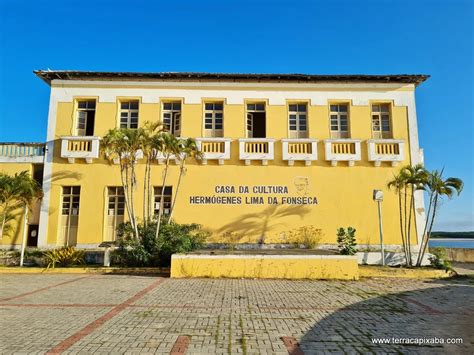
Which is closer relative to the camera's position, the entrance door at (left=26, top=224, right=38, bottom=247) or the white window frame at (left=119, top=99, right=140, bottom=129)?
the entrance door at (left=26, top=224, right=38, bottom=247)

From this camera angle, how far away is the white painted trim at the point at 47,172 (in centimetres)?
1471

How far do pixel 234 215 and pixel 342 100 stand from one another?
24.3 feet

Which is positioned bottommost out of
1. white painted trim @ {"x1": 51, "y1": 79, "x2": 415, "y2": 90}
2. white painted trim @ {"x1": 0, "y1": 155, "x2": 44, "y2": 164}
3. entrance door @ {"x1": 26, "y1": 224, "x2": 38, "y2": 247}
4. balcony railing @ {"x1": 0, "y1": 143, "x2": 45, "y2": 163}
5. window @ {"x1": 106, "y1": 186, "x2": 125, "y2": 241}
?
entrance door @ {"x1": 26, "y1": 224, "x2": 38, "y2": 247}

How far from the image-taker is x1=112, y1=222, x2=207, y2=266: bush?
39.2 ft

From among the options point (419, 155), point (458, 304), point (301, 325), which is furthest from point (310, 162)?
point (301, 325)

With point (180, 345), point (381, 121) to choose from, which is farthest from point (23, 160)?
point (381, 121)

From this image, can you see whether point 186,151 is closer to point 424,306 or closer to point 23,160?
point 23,160

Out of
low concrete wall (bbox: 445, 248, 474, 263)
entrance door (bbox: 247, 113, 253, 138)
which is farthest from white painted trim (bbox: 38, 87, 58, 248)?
low concrete wall (bbox: 445, 248, 474, 263)

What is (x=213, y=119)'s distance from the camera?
1593cm

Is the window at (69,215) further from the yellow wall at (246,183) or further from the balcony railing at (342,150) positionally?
the balcony railing at (342,150)

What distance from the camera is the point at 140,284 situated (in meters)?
9.57

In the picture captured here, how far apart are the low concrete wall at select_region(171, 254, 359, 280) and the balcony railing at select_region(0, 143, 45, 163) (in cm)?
918

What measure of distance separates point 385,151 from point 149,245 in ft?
36.1

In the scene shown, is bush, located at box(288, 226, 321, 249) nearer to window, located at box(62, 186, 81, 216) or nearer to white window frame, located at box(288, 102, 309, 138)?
white window frame, located at box(288, 102, 309, 138)
